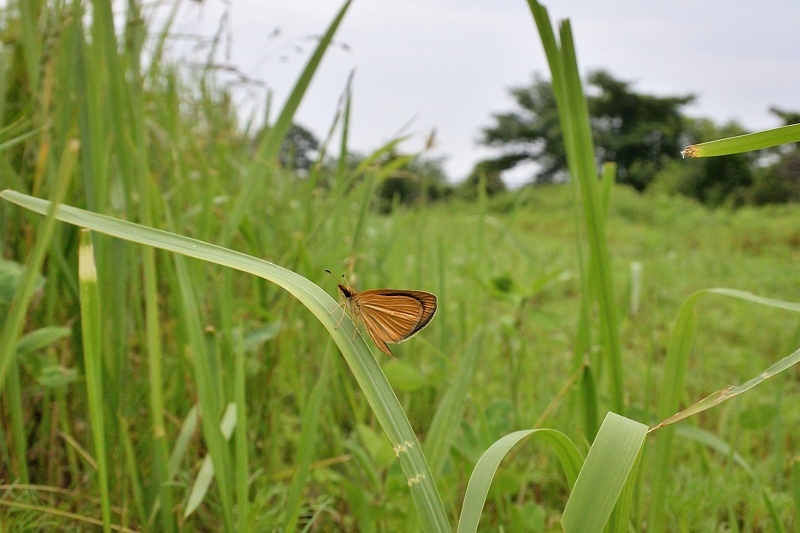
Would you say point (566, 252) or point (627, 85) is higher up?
point (627, 85)

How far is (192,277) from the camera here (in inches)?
37.2

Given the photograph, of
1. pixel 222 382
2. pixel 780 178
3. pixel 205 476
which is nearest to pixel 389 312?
pixel 205 476

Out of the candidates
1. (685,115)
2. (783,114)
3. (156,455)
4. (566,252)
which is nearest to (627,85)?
(685,115)

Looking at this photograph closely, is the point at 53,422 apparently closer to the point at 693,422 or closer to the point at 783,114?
the point at 693,422

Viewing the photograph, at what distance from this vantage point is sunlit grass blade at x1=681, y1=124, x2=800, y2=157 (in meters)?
0.46

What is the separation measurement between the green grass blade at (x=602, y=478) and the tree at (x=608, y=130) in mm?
12865

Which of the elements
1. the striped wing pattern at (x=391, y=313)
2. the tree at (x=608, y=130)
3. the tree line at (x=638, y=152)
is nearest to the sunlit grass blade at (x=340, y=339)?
the striped wing pattern at (x=391, y=313)

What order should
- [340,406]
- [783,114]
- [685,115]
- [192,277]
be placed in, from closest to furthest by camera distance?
[192,277] < [340,406] < [783,114] < [685,115]

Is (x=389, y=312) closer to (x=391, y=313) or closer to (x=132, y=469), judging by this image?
(x=391, y=313)

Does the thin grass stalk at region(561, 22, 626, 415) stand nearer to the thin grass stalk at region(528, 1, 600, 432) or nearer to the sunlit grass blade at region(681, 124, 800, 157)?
the thin grass stalk at region(528, 1, 600, 432)

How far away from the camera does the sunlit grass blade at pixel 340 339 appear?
47 cm

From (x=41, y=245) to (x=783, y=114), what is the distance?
10451 mm

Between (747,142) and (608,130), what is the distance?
707 inches

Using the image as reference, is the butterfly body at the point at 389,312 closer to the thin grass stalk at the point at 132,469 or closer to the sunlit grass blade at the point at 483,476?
the sunlit grass blade at the point at 483,476
